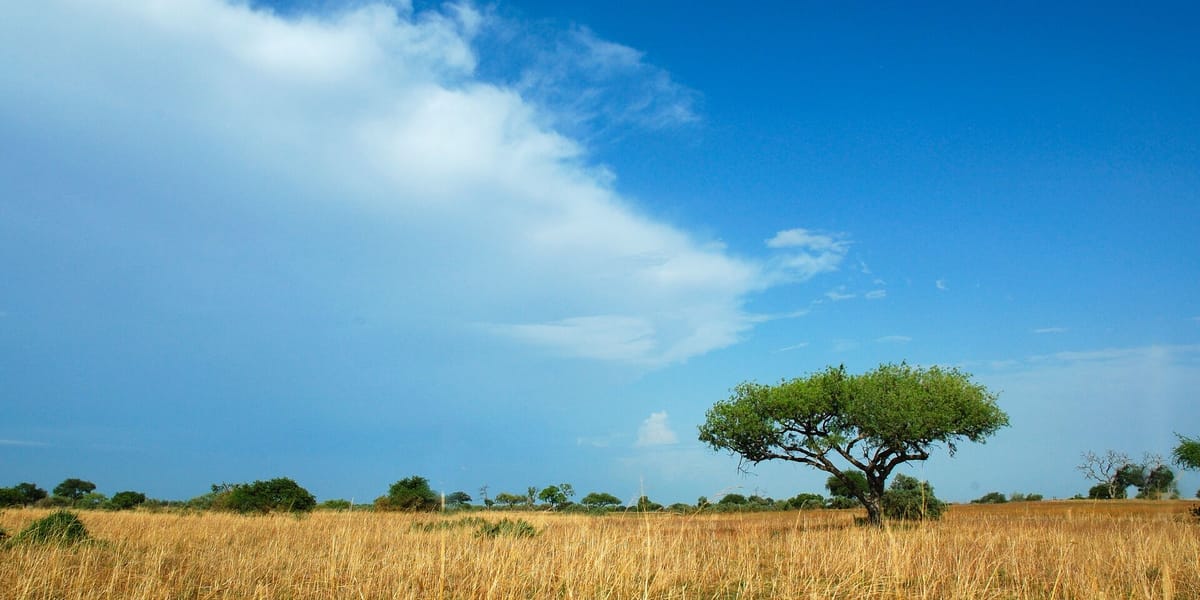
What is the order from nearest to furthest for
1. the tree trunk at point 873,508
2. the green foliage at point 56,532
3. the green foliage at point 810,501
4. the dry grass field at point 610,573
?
the dry grass field at point 610,573
the green foliage at point 56,532
the tree trunk at point 873,508
the green foliage at point 810,501

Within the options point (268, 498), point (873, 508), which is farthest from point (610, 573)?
point (268, 498)

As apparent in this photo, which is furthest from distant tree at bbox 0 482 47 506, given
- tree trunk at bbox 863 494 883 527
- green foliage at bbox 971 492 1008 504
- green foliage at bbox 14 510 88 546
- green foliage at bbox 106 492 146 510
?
green foliage at bbox 971 492 1008 504

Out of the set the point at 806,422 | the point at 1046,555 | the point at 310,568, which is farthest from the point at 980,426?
the point at 310,568

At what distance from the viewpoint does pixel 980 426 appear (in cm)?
2753

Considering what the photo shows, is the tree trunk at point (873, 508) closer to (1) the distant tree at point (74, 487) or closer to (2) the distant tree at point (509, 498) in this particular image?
(2) the distant tree at point (509, 498)

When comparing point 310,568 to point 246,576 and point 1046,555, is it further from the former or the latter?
point 1046,555

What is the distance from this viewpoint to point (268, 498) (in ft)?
106

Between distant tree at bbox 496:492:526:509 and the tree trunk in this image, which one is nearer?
the tree trunk

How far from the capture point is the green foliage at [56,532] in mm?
12406

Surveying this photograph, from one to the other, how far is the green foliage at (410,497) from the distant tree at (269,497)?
15.8 feet

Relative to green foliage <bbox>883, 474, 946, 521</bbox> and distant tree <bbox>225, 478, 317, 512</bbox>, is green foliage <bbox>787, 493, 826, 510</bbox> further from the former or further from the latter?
distant tree <bbox>225, 478, 317, 512</bbox>

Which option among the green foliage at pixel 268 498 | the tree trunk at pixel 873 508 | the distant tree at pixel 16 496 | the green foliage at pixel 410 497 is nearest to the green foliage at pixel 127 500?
the distant tree at pixel 16 496

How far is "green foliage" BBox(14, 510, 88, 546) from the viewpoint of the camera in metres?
12.4

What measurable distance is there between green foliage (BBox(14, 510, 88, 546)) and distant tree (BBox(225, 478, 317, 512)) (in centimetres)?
1784
